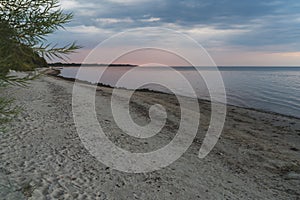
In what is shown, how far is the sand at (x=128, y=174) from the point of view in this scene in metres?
7.03

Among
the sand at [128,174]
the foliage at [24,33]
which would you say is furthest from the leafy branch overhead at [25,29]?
the sand at [128,174]

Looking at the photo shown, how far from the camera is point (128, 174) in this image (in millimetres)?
8250

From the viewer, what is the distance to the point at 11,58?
3447mm

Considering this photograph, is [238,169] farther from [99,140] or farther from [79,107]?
[79,107]

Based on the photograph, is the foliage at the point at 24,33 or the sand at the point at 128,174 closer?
the foliage at the point at 24,33

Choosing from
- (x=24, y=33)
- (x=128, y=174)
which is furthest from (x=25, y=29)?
(x=128, y=174)

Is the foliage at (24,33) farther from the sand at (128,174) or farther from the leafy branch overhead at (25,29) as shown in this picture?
the sand at (128,174)

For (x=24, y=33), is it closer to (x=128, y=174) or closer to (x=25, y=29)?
(x=25, y=29)

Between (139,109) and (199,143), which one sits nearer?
(199,143)

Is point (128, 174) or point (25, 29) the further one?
point (128, 174)

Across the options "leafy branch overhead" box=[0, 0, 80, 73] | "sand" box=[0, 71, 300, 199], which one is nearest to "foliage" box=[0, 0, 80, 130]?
"leafy branch overhead" box=[0, 0, 80, 73]

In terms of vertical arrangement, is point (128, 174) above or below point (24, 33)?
below

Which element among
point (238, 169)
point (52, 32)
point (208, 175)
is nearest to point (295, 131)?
point (238, 169)

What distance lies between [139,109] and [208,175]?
1090 centimetres
